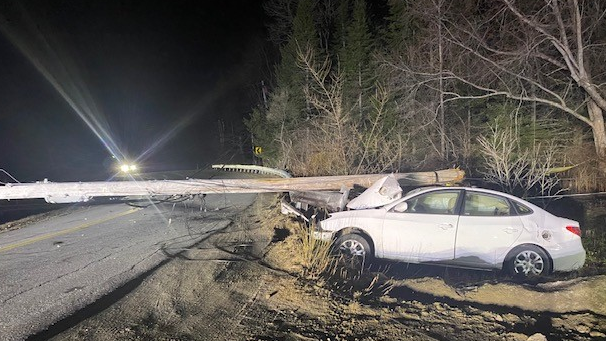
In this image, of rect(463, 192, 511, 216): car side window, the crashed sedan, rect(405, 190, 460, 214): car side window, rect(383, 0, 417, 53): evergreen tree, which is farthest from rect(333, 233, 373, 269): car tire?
rect(383, 0, 417, 53): evergreen tree

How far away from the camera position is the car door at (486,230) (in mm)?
6453

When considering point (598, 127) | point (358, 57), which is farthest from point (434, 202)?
point (358, 57)

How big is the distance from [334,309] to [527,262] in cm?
370

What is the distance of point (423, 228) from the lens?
6680 mm

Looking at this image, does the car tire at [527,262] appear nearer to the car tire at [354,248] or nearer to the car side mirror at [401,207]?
the car side mirror at [401,207]

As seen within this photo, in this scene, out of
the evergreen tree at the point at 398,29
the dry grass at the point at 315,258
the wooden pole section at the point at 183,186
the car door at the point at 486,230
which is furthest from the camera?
the evergreen tree at the point at 398,29

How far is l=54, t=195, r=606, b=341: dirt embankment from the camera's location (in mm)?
4277

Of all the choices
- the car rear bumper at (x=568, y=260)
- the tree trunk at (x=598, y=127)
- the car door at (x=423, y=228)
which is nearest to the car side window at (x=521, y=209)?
the car rear bumper at (x=568, y=260)

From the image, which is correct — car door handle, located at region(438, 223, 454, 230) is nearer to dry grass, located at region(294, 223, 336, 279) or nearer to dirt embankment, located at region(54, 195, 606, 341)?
dirt embankment, located at region(54, 195, 606, 341)

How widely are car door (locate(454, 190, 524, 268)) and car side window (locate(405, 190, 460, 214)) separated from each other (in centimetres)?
23

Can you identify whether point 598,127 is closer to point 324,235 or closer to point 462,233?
point 462,233

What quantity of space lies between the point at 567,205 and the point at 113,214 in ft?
45.9

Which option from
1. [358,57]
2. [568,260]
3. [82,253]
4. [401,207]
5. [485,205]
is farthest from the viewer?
[358,57]

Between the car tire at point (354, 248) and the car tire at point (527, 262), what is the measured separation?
7.54ft
